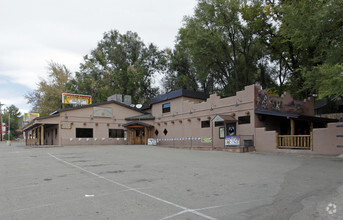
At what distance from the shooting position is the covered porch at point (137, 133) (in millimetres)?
34938

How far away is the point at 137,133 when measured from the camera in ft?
121

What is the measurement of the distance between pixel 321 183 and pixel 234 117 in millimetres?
15783

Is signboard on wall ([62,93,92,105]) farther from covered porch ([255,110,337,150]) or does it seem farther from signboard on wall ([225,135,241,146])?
covered porch ([255,110,337,150])

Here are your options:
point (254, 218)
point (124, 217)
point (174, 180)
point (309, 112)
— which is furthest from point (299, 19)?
point (124, 217)

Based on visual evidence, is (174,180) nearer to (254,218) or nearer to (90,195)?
(90,195)

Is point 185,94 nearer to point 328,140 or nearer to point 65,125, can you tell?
point 65,125

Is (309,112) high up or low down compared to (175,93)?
down

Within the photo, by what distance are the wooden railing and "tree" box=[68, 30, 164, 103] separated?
3233 centimetres

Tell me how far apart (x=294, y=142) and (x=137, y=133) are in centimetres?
2289

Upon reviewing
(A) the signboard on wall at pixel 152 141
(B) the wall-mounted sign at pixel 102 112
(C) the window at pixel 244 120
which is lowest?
(A) the signboard on wall at pixel 152 141

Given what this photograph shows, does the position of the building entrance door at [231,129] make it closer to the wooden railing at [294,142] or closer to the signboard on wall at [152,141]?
the wooden railing at [294,142]

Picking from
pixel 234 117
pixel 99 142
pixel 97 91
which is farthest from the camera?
pixel 97 91

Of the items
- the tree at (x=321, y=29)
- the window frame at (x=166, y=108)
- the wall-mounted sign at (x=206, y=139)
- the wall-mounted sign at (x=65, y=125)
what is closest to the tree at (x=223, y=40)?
the window frame at (x=166, y=108)

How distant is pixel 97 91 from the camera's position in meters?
49.1
